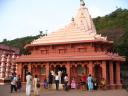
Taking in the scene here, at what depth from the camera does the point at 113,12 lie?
7956cm

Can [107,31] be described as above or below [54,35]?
above

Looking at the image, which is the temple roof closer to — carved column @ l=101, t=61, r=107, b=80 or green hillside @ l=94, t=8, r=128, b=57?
carved column @ l=101, t=61, r=107, b=80

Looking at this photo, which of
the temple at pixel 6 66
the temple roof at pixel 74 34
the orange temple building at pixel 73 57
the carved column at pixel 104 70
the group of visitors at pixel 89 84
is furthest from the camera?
the temple at pixel 6 66

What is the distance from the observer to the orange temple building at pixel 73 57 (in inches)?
926

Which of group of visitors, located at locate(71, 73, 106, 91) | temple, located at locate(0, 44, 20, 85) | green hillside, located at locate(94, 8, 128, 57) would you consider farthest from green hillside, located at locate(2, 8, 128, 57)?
group of visitors, located at locate(71, 73, 106, 91)

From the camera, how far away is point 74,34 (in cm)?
2645

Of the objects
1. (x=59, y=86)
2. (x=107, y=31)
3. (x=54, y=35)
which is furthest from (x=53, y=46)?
(x=107, y=31)

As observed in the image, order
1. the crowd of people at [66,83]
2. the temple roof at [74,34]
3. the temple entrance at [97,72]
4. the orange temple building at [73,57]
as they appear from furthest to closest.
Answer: the temple roof at [74,34], the temple entrance at [97,72], the orange temple building at [73,57], the crowd of people at [66,83]

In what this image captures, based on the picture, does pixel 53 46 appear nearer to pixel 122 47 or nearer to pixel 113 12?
pixel 122 47

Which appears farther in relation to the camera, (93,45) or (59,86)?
(93,45)

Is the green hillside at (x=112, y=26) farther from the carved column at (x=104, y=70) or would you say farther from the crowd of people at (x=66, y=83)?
the carved column at (x=104, y=70)

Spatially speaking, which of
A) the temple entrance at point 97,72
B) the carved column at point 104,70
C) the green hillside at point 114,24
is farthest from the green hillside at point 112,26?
the carved column at point 104,70

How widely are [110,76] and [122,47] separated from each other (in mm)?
18027

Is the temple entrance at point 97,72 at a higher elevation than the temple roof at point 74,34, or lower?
lower
